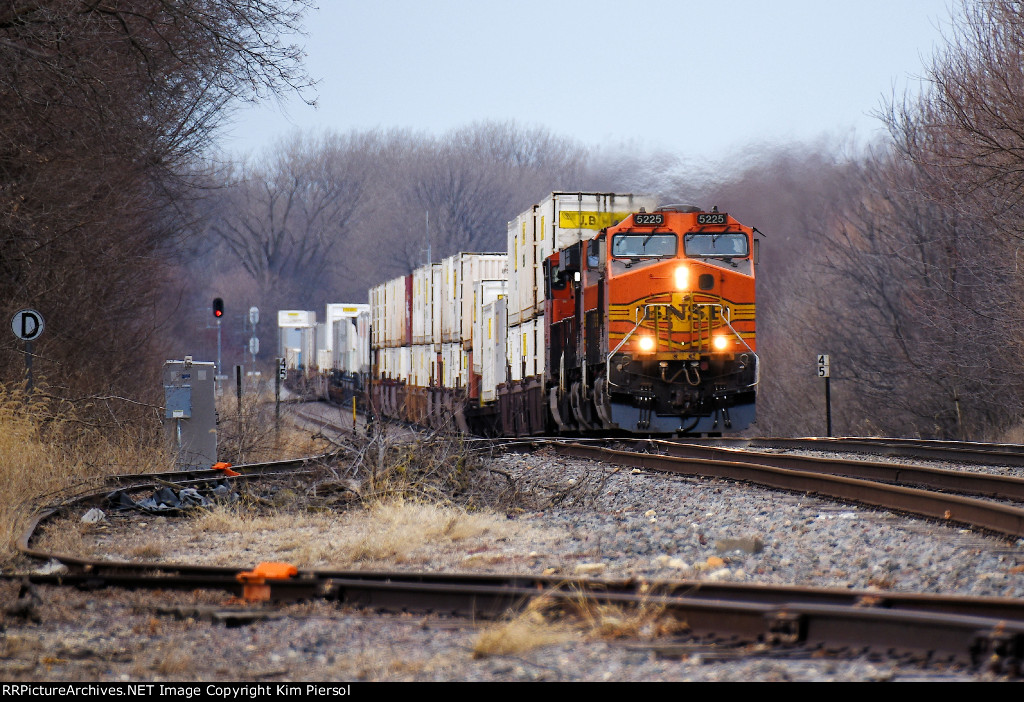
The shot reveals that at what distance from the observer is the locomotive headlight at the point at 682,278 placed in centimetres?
1559

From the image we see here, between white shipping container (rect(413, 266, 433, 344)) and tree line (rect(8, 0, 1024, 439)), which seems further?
white shipping container (rect(413, 266, 433, 344))

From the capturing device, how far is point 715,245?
1609 centimetres

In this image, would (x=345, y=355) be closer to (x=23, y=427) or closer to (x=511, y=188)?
(x=23, y=427)

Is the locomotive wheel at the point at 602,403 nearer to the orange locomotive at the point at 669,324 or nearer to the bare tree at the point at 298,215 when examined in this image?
the orange locomotive at the point at 669,324

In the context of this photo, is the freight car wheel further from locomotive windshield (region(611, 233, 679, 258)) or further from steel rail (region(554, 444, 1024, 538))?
steel rail (region(554, 444, 1024, 538))

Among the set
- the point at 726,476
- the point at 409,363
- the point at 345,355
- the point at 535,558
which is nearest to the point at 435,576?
the point at 535,558

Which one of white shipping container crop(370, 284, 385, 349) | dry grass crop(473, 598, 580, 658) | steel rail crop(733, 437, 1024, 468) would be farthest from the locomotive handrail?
white shipping container crop(370, 284, 385, 349)

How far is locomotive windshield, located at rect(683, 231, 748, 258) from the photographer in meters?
16.0

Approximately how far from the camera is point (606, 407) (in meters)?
15.5

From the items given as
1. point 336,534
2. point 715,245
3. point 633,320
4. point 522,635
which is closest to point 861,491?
point 336,534

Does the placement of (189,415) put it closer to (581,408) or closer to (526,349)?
(581,408)

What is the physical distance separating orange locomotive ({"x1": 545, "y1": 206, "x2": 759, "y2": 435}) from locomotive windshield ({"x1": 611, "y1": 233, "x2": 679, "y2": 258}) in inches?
0.6

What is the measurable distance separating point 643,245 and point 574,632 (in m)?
11.8

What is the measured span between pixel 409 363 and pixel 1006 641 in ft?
99.5
